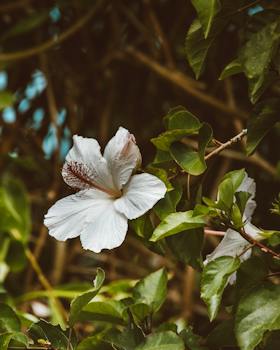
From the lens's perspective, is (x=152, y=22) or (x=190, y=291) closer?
(x=190, y=291)

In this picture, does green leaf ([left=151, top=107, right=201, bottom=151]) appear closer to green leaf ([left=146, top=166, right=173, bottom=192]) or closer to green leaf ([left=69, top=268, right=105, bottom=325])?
green leaf ([left=146, top=166, right=173, bottom=192])

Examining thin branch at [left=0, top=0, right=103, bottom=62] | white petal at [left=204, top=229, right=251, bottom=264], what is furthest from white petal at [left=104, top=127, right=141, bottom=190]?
thin branch at [left=0, top=0, right=103, bottom=62]

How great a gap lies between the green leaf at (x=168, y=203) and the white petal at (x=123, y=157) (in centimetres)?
4

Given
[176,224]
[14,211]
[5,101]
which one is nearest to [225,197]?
[176,224]

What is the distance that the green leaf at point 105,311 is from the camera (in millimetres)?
675

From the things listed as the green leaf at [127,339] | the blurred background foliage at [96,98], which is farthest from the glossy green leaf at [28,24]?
the green leaf at [127,339]

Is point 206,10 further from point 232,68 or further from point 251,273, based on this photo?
point 251,273

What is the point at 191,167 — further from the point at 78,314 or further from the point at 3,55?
the point at 3,55

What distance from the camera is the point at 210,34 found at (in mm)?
641

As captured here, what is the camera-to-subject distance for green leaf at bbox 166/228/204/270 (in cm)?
63

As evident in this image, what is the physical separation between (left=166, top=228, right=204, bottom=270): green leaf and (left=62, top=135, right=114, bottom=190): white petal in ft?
0.26

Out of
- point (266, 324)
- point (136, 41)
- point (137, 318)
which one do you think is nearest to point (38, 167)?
point (136, 41)

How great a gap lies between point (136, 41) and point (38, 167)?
1.15 feet

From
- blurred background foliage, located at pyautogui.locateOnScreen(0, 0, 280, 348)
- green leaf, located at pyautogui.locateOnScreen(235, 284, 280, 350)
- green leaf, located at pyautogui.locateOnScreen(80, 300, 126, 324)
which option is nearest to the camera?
green leaf, located at pyautogui.locateOnScreen(235, 284, 280, 350)
